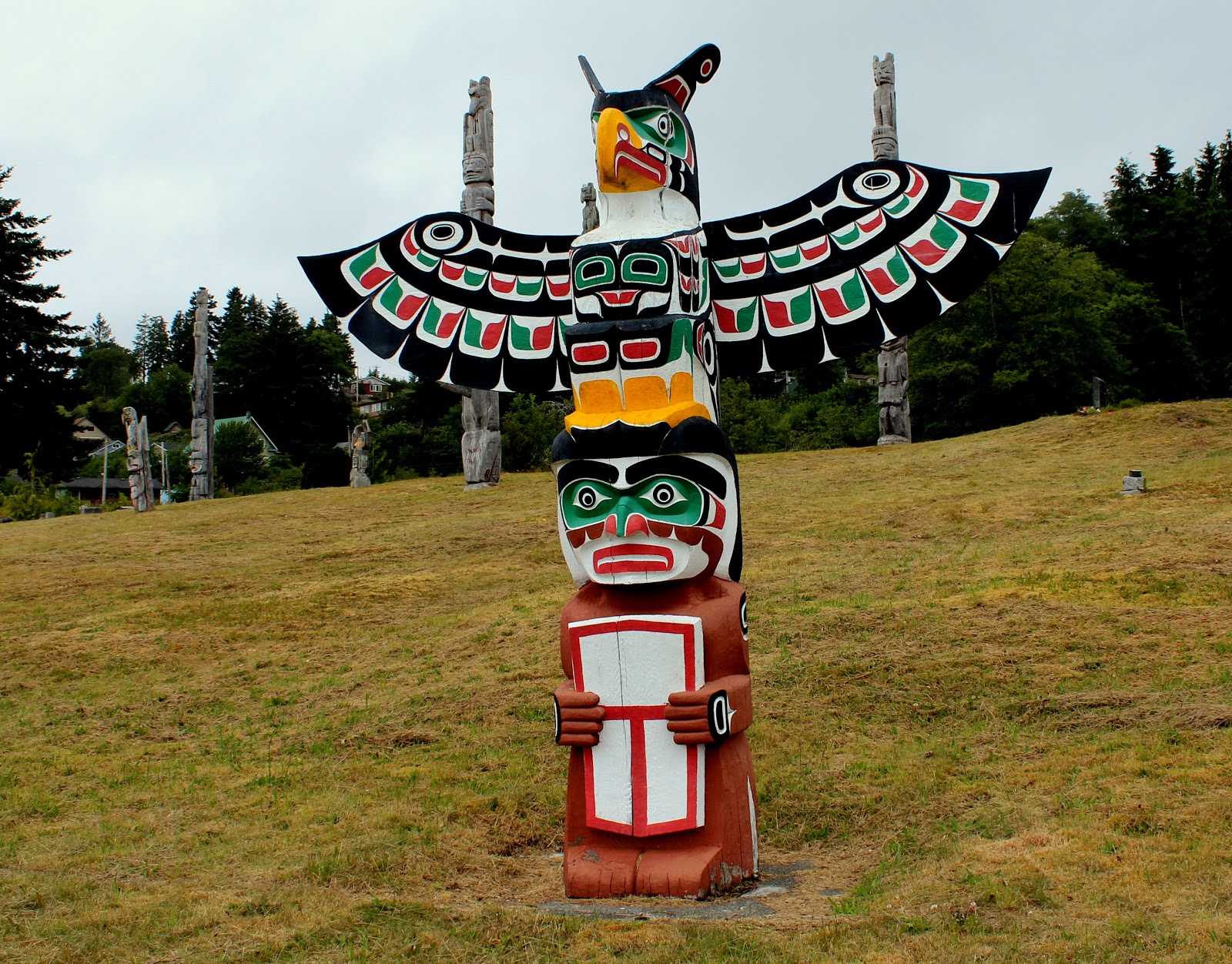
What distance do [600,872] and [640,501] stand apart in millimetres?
2109

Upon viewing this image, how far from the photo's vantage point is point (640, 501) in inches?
266

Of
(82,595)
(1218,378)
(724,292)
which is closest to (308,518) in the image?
(82,595)

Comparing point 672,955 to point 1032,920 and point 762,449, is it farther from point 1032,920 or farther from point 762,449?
point 762,449

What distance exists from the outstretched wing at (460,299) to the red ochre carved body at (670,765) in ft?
6.68

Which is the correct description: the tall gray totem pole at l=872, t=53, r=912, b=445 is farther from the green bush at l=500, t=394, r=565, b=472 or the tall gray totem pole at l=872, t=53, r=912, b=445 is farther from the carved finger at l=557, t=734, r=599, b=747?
the carved finger at l=557, t=734, r=599, b=747

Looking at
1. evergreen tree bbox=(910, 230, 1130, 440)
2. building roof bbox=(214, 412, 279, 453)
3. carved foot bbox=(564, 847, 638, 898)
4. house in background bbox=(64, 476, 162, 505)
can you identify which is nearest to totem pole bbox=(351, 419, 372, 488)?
evergreen tree bbox=(910, 230, 1130, 440)

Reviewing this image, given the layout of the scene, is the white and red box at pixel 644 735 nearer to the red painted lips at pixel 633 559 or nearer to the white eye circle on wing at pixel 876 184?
the red painted lips at pixel 633 559

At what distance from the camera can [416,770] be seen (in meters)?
9.32

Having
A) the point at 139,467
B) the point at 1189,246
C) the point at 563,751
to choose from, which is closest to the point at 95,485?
the point at 139,467

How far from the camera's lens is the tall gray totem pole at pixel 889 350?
22141 mm

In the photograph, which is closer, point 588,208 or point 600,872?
point 600,872

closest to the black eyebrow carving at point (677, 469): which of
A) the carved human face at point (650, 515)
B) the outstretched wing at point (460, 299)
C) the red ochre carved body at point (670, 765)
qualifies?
the carved human face at point (650, 515)

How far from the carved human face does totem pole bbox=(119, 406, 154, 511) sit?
18579 millimetres

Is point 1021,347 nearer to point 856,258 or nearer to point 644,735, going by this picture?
point 856,258
